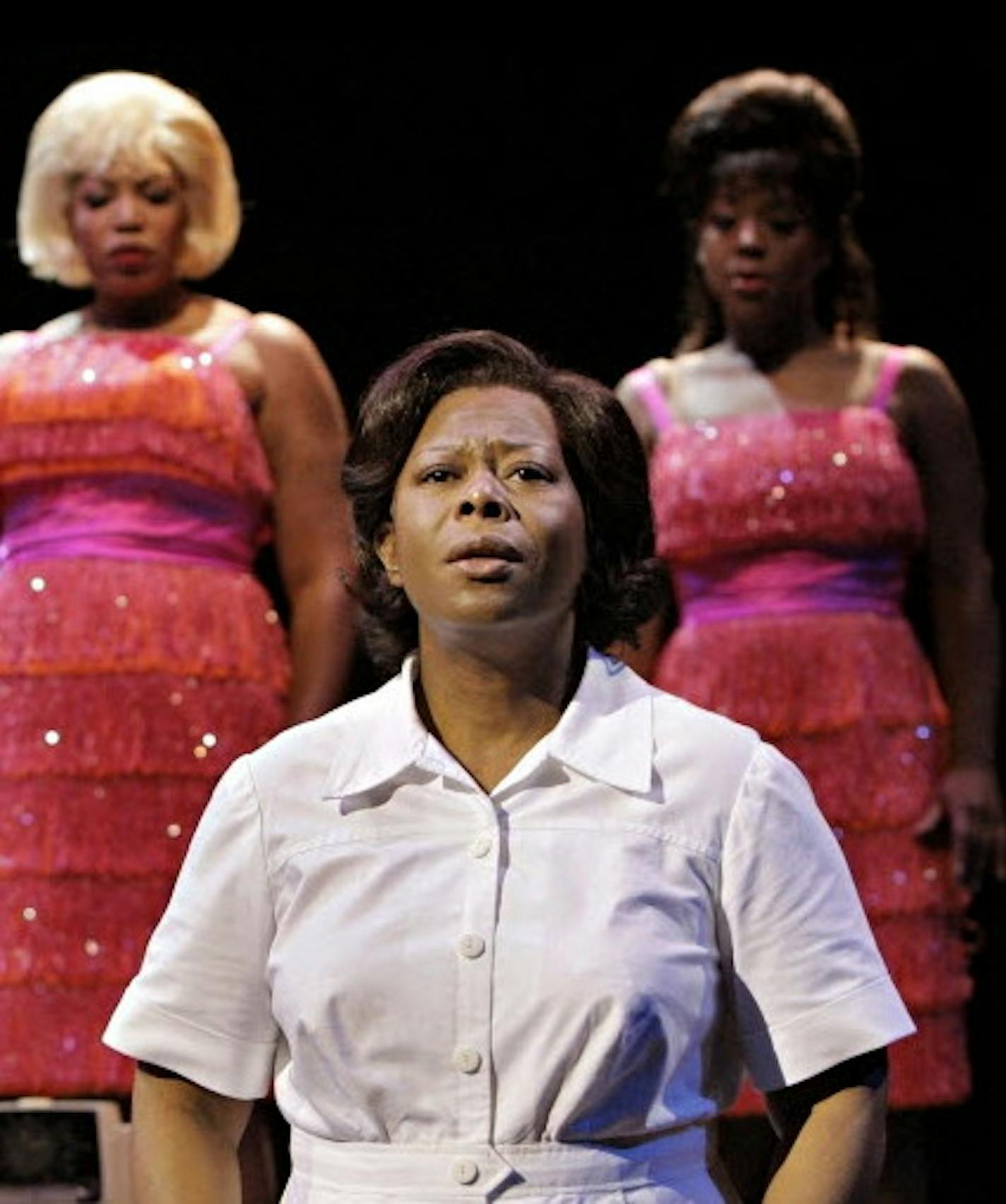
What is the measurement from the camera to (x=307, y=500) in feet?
11.0

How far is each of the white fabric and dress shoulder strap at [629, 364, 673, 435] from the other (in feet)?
4.90

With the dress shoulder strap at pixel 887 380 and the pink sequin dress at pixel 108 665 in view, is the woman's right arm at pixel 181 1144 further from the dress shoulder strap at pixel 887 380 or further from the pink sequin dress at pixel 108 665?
the dress shoulder strap at pixel 887 380

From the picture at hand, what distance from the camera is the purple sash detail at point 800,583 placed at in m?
3.38

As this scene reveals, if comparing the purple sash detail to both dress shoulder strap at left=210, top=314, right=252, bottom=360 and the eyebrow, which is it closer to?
dress shoulder strap at left=210, top=314, right=252, bottom=360

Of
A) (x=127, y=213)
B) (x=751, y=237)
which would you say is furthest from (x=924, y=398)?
(x=127, y=213)

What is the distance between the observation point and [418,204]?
4133 mm

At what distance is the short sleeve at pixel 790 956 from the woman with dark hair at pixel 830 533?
4.60 ft

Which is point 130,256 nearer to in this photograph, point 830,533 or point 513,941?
point 830,533

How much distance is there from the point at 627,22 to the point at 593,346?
50 centimetres

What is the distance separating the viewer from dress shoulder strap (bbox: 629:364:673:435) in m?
3.49

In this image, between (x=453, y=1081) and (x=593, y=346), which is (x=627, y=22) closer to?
(x=593, y=346)

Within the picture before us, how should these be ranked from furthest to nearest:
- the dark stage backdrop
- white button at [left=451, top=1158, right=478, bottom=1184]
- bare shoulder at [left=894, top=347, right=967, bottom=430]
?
the dark stage backdrop → bare shoulder at [left=894, top=347, right=967, bottom=430] → white button at [left=451, top=1158, right=478, bottom=1184]

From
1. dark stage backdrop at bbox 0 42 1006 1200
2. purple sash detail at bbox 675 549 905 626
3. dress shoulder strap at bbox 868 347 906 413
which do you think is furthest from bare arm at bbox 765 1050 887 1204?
dark stage backdrop at bbox 0 42 1006 1200

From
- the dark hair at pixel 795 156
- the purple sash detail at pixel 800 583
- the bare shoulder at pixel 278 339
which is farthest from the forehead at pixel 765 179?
the bare shoulder at pixel 278 339
